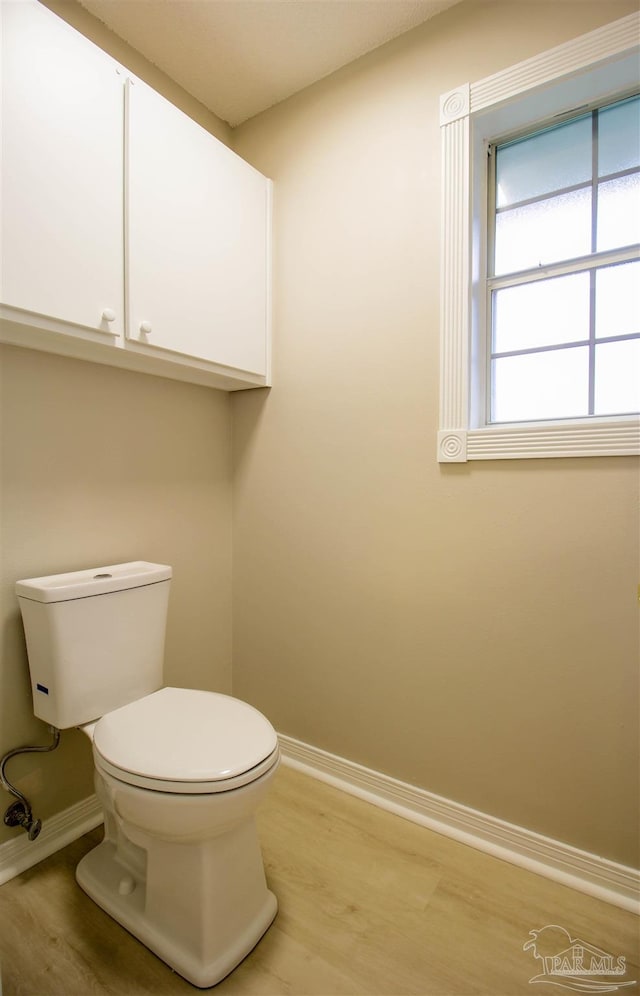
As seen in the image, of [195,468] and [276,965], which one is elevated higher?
[195,468]

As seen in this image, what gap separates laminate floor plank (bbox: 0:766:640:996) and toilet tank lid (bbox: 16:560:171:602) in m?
0.75

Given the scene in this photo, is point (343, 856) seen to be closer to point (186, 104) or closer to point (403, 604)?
point (403, 604)

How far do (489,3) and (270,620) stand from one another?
2.06 metres

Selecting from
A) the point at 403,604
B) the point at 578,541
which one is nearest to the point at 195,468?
the point at 403,604

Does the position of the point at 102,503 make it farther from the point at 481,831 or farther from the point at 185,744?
the point at 481,831

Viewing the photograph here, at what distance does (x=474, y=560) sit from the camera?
1385 millimetres

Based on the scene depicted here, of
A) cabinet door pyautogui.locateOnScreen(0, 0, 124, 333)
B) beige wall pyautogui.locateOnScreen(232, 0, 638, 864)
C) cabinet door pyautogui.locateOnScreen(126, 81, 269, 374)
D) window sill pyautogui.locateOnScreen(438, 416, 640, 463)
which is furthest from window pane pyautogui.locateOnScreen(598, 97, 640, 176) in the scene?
cabinet door pyautogui.locateOnScreen(0, 0, 124, 333)

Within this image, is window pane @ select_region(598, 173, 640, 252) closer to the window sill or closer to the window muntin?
the window muntin

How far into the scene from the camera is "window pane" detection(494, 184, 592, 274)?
53.3 inches

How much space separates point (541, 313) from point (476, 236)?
0.99ft

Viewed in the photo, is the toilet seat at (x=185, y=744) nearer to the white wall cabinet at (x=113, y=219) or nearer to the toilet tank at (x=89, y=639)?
the toilet tank at (x=89, y=639)

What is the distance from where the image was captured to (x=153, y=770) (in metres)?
0.97

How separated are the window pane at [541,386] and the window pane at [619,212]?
0.29 m

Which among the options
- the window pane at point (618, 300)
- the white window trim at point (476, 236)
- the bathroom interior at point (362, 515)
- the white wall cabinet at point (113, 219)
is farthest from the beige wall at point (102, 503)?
the window pane at point (618, 300)
